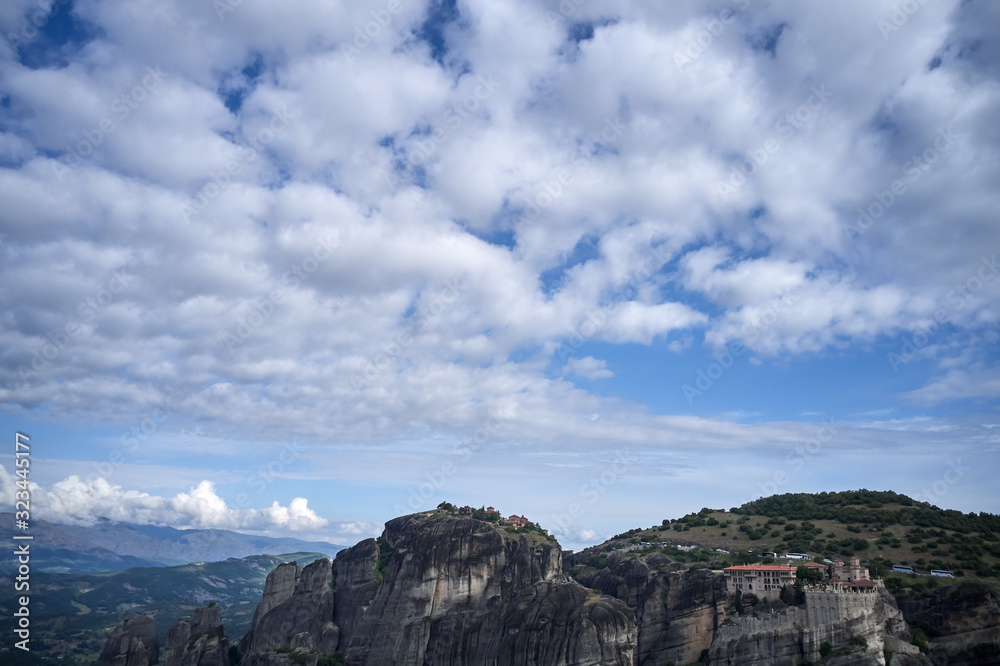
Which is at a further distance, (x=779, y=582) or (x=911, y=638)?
(x=779, y=582)

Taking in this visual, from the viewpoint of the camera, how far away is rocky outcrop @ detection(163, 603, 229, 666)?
97.8m

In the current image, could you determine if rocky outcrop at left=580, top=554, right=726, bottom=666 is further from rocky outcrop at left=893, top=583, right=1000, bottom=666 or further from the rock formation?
rocky outcrop at left=893, top=583, right=1000, bottom=666

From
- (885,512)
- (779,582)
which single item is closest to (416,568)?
(779,582)

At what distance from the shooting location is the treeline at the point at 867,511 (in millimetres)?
104562

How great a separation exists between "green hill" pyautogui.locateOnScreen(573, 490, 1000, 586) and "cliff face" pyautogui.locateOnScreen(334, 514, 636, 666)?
887 inches

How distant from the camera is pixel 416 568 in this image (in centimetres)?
9562

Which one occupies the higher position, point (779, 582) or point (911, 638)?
point (779, 582)

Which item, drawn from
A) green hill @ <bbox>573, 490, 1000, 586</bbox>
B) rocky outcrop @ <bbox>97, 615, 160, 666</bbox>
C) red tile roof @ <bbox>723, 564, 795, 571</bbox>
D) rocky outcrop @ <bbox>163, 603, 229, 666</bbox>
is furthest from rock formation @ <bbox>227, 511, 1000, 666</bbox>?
rocky outcrop @ <bbox>97, 615, 160, 666</bbox>

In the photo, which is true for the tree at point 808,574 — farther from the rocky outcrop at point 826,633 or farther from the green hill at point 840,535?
the green hill at point 840,535

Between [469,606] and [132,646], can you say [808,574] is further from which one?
[132,646]

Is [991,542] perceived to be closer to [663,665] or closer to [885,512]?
[885,512]

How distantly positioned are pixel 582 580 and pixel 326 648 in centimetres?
3983

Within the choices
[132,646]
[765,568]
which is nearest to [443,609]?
[765,568]

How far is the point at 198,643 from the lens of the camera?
99250mm
